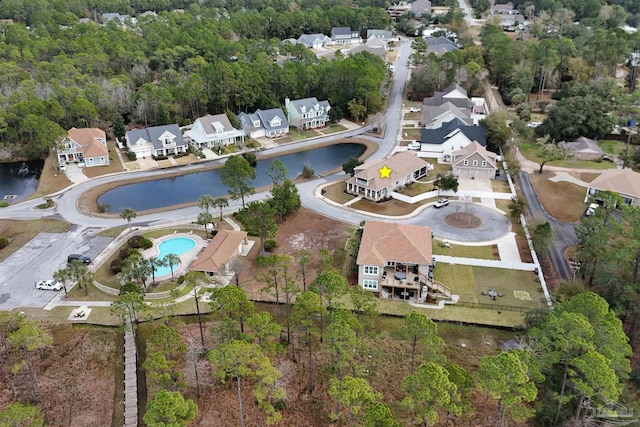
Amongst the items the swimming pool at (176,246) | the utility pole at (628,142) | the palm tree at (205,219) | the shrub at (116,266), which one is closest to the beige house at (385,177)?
the palm tree at (205,219)

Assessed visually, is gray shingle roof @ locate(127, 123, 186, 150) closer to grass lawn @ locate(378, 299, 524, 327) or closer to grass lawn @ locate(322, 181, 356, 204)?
grass lawn @ locate(322, 181, 356, 204)

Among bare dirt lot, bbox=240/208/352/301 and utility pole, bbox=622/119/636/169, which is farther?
utility pole, bbox=622/119/636/169

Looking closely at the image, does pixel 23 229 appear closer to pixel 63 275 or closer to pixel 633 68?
pixel 63 275

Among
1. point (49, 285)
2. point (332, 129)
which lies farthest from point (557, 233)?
point (49, 285)

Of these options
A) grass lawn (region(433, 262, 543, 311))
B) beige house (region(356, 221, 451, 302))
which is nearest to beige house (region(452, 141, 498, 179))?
grass lawn (region(433, 262, 543, 311))

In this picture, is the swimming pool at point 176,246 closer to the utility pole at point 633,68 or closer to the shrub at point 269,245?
the shrub at point 269,245
